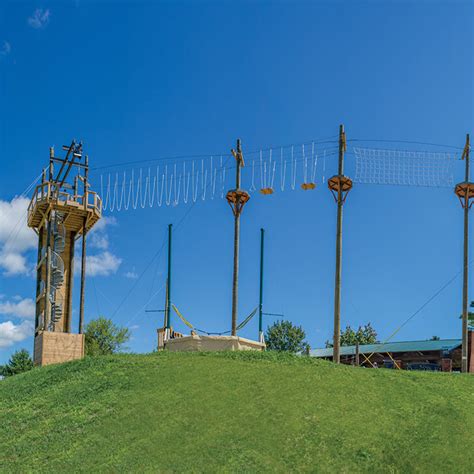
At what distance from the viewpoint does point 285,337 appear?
65.3m

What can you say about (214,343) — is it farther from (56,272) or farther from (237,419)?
(56,272)

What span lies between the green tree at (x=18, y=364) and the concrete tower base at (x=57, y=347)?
2627cm

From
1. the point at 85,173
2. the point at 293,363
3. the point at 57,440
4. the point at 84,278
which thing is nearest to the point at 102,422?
the point at 57,440

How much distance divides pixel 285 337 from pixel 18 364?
25.5 metres

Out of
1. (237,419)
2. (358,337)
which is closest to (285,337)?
(358,337)

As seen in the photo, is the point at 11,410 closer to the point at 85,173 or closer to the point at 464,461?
the point at 464,461

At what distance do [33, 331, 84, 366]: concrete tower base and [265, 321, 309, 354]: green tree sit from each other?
33.3 metres

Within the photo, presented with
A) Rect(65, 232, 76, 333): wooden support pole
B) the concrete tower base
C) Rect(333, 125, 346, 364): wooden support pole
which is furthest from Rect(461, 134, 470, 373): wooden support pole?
Rect(65, 232, 76, 333): wooden support pole

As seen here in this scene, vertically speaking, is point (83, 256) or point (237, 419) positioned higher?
point (83, 256)

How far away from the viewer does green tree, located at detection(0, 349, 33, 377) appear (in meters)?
58.5

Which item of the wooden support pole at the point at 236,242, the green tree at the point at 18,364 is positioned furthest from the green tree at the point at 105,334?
the wooden support pole at the point at 236,242

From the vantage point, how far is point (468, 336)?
32812 millimetres

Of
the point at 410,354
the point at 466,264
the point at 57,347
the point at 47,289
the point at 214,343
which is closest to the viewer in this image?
the point at 214,343

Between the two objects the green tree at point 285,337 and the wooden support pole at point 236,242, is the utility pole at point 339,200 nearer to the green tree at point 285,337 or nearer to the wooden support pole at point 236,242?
the wooden support pole at point 236,242
